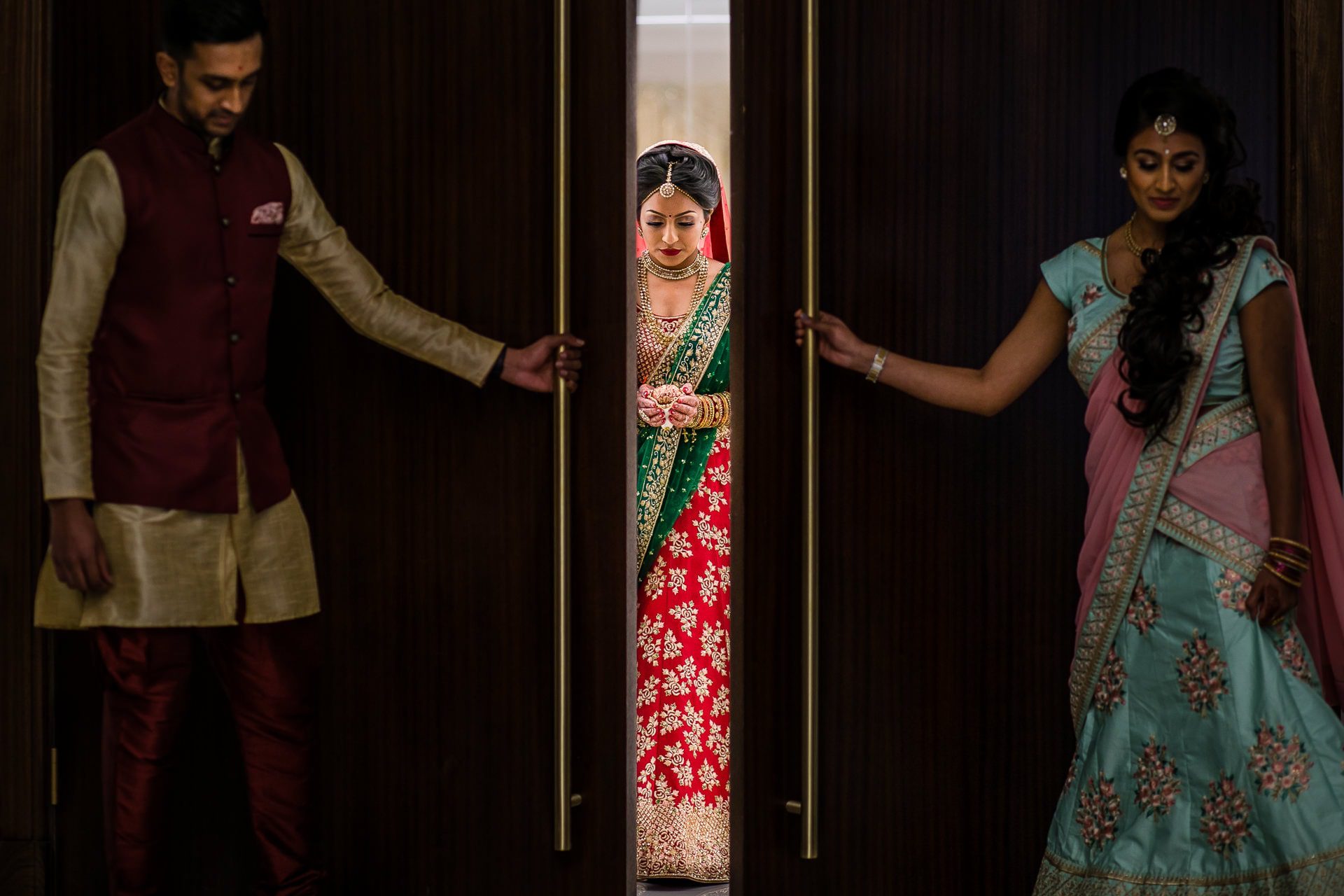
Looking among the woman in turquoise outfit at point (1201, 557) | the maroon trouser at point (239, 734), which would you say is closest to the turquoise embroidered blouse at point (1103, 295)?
the woman in turquoise outfit at point (1201, 557)

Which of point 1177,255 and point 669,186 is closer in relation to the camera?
point 1177,255

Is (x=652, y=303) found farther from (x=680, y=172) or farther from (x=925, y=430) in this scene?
(x=925, y=430)

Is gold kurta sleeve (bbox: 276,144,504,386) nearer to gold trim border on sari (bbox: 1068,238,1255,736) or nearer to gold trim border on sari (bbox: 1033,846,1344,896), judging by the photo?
gold trim border on sari (bbox: 1068,238,1255,736)

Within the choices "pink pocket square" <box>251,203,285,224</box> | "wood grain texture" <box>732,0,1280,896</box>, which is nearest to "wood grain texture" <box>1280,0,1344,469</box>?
"wood grain texture" <box>732,0,1280,896</box>

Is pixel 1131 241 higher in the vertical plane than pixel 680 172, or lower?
lower

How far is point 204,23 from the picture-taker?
1949mm

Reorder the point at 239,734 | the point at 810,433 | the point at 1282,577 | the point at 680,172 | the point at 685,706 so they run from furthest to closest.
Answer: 1. the point at 680,172
2. the point at 685,706
3. the point at 810,433
4. the point at 239,734
5. the point at 1282,577

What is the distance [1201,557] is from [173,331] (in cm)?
164

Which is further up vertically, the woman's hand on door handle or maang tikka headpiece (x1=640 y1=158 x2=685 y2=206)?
maang tikka headpiece (x1=640 y1=158 x2=685 y2=206)

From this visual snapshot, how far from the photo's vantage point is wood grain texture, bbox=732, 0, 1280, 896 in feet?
7.70

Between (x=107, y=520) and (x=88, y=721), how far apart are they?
595 mm

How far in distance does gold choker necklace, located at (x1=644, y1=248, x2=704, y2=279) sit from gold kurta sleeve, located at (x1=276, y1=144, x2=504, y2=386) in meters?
0.86

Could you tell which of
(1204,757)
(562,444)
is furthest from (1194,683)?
(562,444)

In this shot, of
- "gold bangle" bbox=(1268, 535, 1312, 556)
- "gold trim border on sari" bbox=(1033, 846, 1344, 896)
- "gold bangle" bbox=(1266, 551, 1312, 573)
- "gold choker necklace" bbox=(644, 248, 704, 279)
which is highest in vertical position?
"gold choker necklace" bbox=(644, 248, 704, 279)
